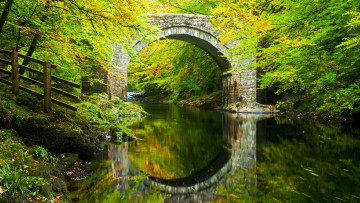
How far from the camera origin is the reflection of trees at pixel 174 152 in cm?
393

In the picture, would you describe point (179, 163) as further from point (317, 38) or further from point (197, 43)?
point (197, 43)

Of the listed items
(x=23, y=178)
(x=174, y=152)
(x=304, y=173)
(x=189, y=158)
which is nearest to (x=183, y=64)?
(x=174, y=152)

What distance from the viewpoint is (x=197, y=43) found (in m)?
14.3

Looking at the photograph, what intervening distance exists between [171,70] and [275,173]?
48.7 feet

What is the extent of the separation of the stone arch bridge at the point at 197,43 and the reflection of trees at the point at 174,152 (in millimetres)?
6468

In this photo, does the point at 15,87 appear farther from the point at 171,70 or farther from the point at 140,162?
the point at 171,70

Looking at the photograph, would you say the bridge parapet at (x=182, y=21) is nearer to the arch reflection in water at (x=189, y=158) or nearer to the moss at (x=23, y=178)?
the arch reflection in water at (x=189, y=158)

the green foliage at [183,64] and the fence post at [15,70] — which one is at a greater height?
the green foliage at [183,64]

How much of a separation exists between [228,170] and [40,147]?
8.67ft

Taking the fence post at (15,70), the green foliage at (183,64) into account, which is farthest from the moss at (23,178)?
the green foliage at (183,64)

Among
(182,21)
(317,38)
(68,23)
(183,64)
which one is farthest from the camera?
(183,64)

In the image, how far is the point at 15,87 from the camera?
4.79m

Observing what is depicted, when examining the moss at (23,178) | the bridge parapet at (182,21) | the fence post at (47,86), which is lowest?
the moss at (23,178)

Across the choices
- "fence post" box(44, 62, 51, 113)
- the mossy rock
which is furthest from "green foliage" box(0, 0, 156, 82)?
the mossy rock
